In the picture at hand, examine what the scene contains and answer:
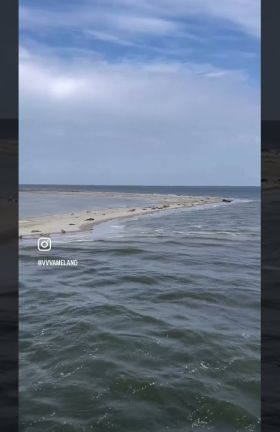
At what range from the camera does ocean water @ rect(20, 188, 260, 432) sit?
8.39 feet

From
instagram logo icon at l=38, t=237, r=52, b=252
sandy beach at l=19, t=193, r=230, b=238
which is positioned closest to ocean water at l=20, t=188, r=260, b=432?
instagram logo icon at l=38, t=237, r=52, b=252

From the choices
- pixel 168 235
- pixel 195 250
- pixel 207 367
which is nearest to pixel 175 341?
pixel 207 367

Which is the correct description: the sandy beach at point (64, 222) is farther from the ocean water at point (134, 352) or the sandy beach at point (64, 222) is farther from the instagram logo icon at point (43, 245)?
the instagram logo icon at point (43, 245)

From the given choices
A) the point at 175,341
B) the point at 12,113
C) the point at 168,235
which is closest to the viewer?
the point at 12,113

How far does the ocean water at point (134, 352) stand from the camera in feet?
8.39

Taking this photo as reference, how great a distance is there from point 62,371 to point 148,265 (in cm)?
361

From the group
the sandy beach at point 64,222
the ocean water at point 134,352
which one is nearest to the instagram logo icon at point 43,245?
the ocean water at point 134,352

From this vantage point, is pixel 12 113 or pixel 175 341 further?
pixel 175 341

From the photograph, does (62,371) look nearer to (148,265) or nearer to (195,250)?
(148,265)

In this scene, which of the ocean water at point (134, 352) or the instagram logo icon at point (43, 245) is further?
the ocean water at point (134, 352)

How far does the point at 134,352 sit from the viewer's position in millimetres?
3430

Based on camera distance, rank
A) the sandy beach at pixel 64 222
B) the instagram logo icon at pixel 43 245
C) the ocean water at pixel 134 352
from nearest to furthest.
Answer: the instagram logo icon at pixel 43 245
the ocean water at pixel 134 352
the sandy beach at pixel 64 222

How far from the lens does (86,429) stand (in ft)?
7.65

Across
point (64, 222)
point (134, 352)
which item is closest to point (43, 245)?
point (134, 352)
